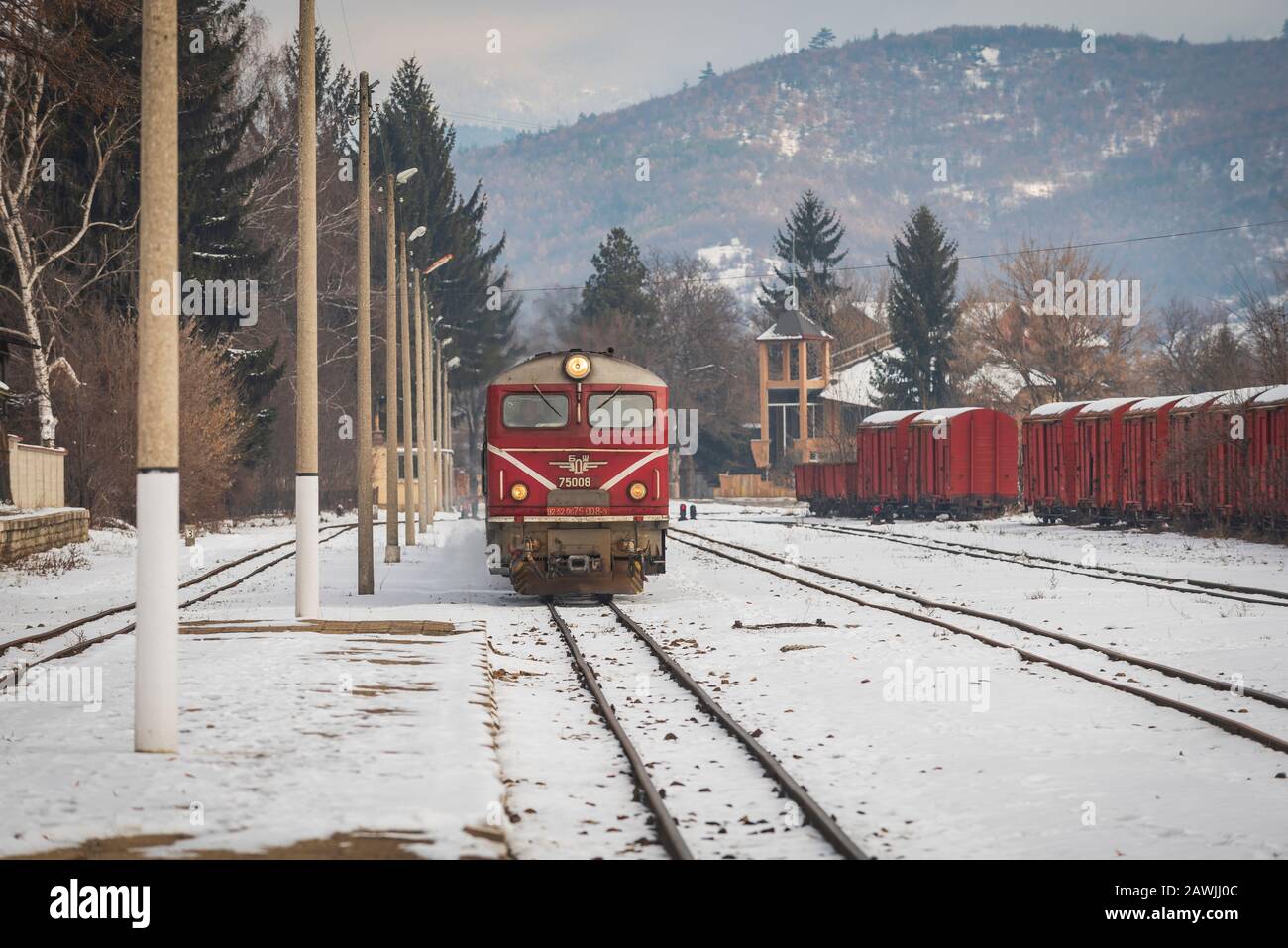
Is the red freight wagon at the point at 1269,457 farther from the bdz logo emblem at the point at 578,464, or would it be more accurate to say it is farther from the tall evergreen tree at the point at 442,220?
the tall evergreen tree at the point at 442,220

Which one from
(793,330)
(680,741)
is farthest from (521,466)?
(793,330)

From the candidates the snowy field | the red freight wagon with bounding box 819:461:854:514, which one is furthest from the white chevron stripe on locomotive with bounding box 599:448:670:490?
the red freight wagon with bounding box 819:461:854:514

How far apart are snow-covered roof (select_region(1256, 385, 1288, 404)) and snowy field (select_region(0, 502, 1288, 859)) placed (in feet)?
46.0

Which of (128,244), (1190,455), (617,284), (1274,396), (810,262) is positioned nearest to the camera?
(1274,396)

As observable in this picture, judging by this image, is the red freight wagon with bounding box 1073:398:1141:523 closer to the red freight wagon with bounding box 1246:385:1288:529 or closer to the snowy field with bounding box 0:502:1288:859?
the red freight wagon with bounding box 1246:385:1288:529

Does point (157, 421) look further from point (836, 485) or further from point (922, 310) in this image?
point (922, 310)

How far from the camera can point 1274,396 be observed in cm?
3294

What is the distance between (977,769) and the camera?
9500 millimetres

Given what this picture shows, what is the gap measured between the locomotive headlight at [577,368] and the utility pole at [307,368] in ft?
13.0

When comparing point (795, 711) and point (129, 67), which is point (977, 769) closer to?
point (795, 711)

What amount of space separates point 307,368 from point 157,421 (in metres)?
8.38

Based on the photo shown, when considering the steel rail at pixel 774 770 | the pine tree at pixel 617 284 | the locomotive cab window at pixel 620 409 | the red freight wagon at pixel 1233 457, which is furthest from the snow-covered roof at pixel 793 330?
the steel rail at pixel 774 770

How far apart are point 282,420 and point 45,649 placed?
169 feet
